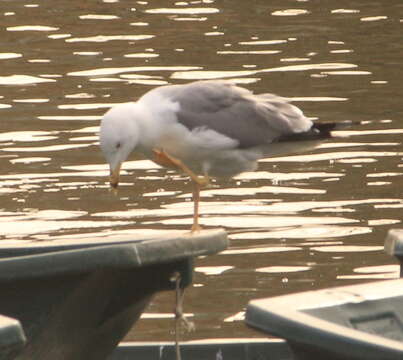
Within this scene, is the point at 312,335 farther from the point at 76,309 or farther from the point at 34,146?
the point at 34,146

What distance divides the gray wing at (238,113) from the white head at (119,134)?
0.29 meters

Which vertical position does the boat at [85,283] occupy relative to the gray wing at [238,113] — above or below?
below

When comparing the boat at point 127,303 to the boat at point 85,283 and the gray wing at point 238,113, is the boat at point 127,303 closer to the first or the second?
the boat at point 85,283

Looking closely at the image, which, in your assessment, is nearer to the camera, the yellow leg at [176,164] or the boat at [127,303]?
the boat at [127,303]

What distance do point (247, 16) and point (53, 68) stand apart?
2.98m

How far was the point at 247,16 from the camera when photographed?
16047mm

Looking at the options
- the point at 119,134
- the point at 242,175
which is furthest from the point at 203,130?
the point at 242,175

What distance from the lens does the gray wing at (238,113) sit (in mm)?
6941

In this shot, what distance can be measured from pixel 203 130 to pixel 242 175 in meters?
3.71

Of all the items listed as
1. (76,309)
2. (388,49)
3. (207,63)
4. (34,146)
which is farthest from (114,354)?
(388,49)

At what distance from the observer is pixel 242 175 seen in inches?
417

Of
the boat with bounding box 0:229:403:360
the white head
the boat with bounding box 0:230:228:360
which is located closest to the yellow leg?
the white head

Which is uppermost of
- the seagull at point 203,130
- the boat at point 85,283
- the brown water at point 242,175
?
the seagull at point 203,130

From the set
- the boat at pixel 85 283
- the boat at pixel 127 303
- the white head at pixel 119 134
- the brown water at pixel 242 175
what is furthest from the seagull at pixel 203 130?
the boat at pixel 85 283
